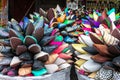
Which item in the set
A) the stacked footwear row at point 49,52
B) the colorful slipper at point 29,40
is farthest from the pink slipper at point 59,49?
the colorful slipper at point 29,40

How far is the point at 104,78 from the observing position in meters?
1.00

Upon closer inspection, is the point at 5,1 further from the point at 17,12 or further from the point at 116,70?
the point at 116,70

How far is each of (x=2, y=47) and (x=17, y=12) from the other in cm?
457

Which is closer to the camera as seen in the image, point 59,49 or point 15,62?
point 15,62

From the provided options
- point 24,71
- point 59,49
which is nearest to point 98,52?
point 59,49

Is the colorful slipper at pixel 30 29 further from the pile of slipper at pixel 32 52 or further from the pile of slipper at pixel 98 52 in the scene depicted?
the pile of slipper at pixel 98 52

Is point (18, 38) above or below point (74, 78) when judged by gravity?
above

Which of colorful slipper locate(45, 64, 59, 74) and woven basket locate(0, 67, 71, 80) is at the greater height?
colorful slipper locate(45, 64, 59, 74)

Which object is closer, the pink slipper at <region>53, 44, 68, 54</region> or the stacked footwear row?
the stacked footwear row

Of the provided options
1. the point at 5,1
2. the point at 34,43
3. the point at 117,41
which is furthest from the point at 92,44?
the point at 5,1

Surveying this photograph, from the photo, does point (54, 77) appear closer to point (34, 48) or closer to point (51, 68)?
point (51, 68)

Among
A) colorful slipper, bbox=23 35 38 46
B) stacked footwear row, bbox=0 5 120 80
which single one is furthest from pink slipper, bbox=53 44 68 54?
colorful slipper, bbox=23 35 38 46

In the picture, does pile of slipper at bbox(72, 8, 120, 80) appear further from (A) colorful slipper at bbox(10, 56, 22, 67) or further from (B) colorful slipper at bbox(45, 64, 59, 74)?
(A) colorful slipper at bbox(10, 56, 22, 67)

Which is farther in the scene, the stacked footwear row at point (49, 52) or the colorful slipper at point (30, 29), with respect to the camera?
the colorful slipper at point (30, 29)
